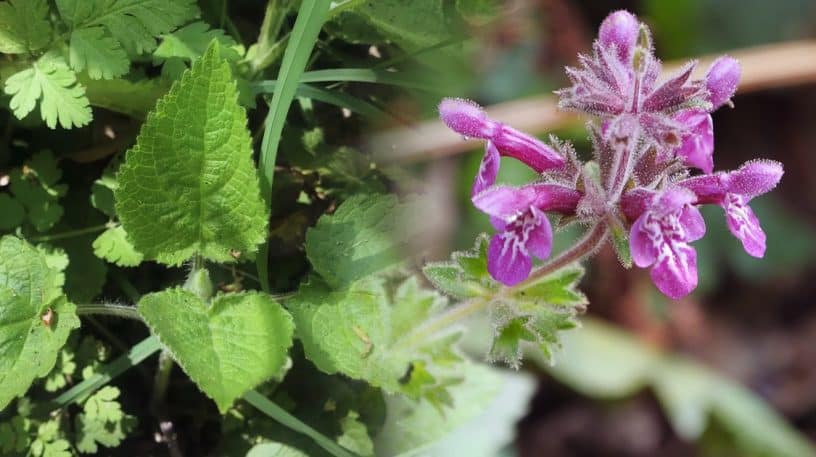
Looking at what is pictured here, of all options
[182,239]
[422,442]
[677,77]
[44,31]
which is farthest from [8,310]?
[677,77]

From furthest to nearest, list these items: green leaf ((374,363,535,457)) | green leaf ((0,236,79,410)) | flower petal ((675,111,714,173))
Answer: green leaf ((374,363,535,457)), flower petal ((675,111,714,173)), green leaf ((0,236,79,410))

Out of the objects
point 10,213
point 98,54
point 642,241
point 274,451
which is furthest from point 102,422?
point 642,241

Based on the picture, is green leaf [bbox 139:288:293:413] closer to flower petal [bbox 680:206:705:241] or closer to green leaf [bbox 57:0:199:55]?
green leaf [bbox 57:0:199:55]

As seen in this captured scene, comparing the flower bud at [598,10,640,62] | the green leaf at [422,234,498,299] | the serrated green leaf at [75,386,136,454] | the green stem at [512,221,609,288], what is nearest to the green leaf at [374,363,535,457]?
the green leaf at [422,234,498,299]

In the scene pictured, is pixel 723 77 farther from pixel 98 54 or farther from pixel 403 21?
pixel 98 54

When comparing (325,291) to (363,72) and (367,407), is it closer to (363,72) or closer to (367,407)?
(367,407)

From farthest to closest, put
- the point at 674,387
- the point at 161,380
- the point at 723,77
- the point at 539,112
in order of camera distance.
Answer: the point at 674,387 < the point at 539,112 < the point at 161,380 < the point at 723,77

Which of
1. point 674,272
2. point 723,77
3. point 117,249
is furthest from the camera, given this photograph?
point 117,249
